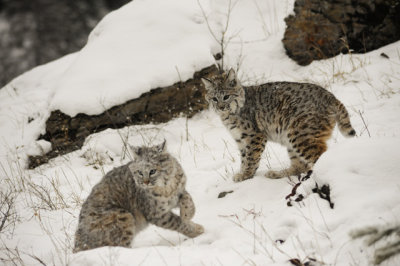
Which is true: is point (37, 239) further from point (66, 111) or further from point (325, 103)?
point (325, 103)

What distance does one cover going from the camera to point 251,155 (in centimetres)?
511

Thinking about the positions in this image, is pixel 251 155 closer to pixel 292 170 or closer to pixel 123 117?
pixel 292 170

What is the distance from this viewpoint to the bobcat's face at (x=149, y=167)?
161 inches

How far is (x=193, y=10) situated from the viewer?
8.54 m

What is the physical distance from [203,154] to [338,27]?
437cm

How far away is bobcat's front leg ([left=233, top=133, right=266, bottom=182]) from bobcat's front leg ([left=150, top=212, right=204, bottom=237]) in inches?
50.1

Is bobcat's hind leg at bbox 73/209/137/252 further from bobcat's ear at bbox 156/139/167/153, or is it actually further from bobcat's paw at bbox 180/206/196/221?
bobcat's ear at bbox 156/139/167/153

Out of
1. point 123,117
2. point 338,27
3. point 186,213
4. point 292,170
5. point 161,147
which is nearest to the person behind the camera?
point 186,213

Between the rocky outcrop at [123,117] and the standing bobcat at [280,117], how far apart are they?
2.07m

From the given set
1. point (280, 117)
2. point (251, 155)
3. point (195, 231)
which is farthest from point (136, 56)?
point (195, 231)

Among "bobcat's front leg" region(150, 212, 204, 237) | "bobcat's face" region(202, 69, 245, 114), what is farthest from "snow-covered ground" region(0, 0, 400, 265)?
"bobcat's face" region(202, 69, 245, 114)

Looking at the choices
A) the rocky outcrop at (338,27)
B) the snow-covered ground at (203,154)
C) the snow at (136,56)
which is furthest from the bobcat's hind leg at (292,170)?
the rocky outcrop at (338,27)

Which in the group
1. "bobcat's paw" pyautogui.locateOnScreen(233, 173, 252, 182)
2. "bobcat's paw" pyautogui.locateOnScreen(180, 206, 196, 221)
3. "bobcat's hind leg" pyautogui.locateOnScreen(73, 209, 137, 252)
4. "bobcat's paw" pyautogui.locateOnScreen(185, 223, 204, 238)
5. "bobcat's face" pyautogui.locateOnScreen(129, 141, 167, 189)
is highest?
"bobcat's face" pyautogui.locateOnScreen(129, 141, 167, 189)

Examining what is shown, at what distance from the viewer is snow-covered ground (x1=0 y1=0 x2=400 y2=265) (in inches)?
111
